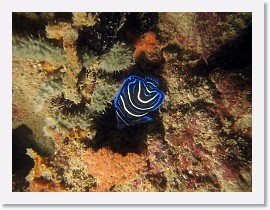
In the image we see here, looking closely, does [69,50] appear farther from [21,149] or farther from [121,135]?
[21,149]

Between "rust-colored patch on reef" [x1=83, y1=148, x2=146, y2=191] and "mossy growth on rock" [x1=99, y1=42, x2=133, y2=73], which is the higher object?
"mossy growth on rock" [x1=99, y1=42, x2=133, y2=73]

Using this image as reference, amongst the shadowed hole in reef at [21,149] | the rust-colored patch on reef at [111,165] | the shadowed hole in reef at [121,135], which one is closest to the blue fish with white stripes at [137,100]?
the shadowed hole in reef at [121,135]

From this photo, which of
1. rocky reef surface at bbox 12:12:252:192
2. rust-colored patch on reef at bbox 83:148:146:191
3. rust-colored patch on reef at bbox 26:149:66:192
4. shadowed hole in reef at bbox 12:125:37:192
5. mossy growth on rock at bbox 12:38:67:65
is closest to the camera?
mossy growth on rock at bbox 12:38:67:65

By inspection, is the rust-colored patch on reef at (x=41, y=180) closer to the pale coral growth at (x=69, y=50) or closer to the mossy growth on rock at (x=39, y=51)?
the pale coral growth at (x=69, y=50)

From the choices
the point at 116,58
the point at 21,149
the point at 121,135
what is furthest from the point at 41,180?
the point at 116,58

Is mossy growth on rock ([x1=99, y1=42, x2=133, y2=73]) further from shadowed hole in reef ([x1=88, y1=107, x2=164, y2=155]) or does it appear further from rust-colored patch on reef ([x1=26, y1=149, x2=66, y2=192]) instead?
rust-colored patch on reef ([x1=26, y1=149, x2=66, y2=192])

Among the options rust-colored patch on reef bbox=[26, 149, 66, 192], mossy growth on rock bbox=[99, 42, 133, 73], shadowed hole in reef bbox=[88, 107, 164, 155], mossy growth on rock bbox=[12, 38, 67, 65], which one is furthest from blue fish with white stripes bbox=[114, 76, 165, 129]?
rust-colored patch on reef bbox=[26, 149, 66, 192]

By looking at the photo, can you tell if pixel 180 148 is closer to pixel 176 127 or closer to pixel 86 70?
pixel 176 127
